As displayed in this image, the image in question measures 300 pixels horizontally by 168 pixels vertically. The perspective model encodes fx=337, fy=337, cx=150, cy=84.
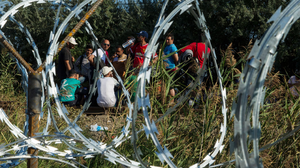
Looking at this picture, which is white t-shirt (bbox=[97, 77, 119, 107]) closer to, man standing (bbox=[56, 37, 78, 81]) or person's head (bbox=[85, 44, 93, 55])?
man standing (bbox=[56, 37, 78, 81])

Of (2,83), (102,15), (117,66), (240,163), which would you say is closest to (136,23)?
(102,15)

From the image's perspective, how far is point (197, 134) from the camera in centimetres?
351

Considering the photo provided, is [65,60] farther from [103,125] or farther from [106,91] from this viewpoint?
[103,125]

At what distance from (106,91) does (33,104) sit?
9.88ft

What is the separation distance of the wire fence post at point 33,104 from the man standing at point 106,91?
9.19 ft

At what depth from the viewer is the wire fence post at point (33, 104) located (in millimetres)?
2719

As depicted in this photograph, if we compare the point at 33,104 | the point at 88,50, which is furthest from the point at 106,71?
the point at 33,104

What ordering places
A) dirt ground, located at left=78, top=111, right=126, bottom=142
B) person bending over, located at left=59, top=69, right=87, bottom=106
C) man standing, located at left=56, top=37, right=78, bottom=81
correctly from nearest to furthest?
dirt ground, located at left=78, top=111, right=126, bottom=142, person bending over, located at left=59, top=69, right=87, bottom=106, man standing, located at left=56, top=37, right=78, bottom=81

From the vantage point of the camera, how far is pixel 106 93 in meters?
5.74

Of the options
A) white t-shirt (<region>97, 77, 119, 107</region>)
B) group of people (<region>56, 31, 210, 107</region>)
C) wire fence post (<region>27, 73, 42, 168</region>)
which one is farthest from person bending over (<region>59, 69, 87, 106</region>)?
wire fence post (<region>27, 73, 42, 168</region>)

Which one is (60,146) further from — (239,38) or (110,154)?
(239,38)

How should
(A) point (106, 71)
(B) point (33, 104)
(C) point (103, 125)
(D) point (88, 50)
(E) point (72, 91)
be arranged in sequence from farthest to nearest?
(D) point (88, 50)
(E) point (72, 91)
(A) point (106, 71)
(C) point (103, 125)
(B) point (33, 104)

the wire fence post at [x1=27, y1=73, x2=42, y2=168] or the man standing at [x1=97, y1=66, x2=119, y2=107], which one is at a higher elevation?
the wire fence post at [x1=27, y1=73, x2=42, y2=168]

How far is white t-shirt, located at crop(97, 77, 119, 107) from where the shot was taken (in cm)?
567
